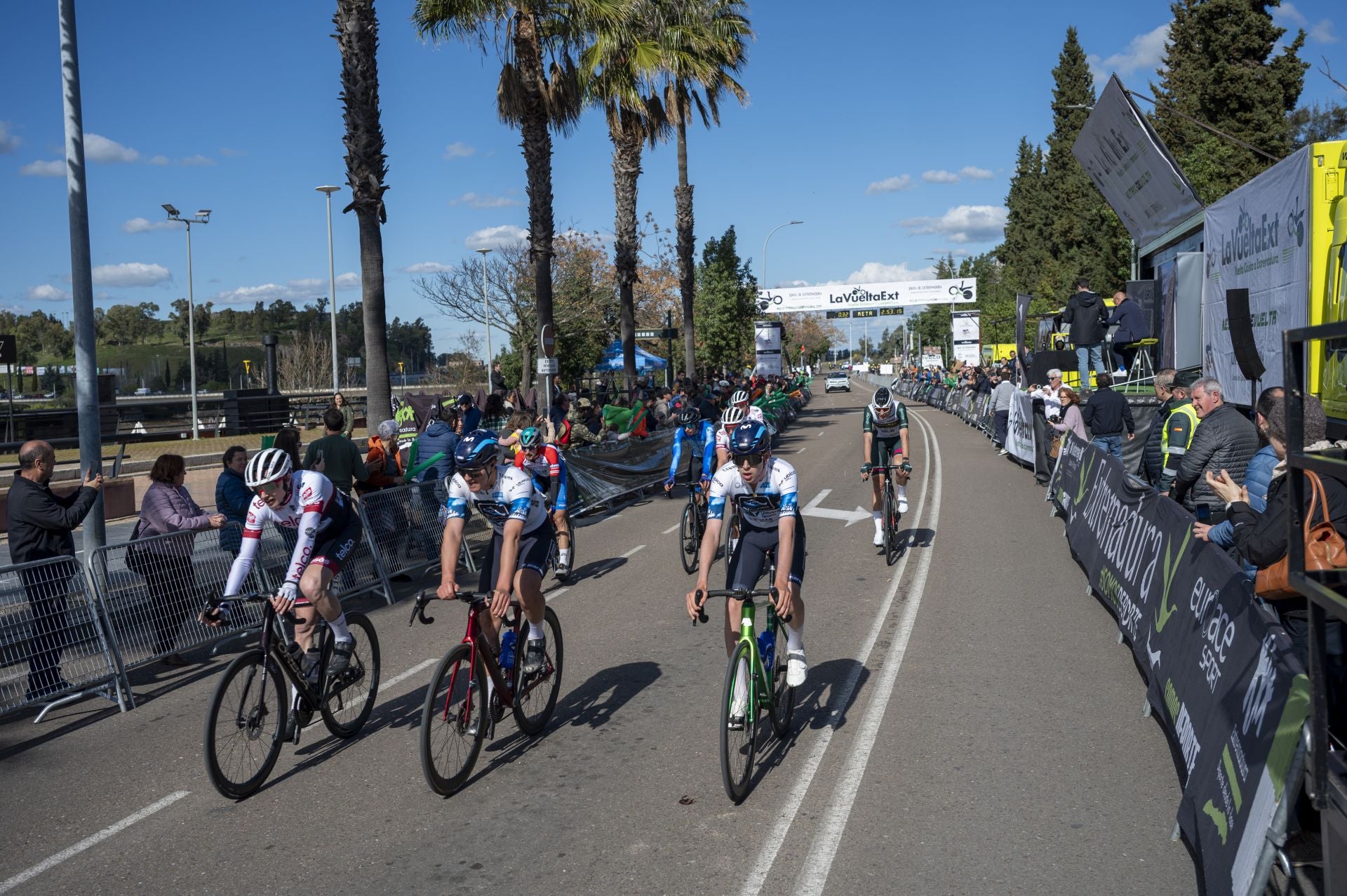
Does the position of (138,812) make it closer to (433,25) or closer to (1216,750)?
(1216,750)

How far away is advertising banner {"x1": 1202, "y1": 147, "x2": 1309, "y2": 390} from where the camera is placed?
1083 cm

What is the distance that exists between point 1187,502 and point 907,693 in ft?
17.2

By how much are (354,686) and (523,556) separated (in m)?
1.51

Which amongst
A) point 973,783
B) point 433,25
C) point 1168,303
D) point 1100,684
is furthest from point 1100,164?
point 973,783

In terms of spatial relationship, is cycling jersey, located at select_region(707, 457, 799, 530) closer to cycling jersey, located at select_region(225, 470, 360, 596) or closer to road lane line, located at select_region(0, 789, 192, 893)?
cycling jersey, located at select_region(225, 470, 360, 596)

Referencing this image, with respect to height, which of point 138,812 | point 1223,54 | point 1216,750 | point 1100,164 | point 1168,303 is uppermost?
point 1223,54

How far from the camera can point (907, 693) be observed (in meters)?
7.23

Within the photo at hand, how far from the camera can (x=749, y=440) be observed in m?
5.95

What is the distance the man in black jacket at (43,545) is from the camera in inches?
286

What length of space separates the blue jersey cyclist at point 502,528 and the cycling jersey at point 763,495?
112 centimetres

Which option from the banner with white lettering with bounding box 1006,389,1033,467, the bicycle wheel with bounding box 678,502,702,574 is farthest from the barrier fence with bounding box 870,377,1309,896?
the banner with white lettering with bounding box 1006,389,1033,467

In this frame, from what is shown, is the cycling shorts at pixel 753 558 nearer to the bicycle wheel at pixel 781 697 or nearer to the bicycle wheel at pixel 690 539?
the bicycle wheel at pixel 781 697

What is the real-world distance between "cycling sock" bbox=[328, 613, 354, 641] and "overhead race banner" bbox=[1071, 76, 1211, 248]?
16.5m

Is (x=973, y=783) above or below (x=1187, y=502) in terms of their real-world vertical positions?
below
